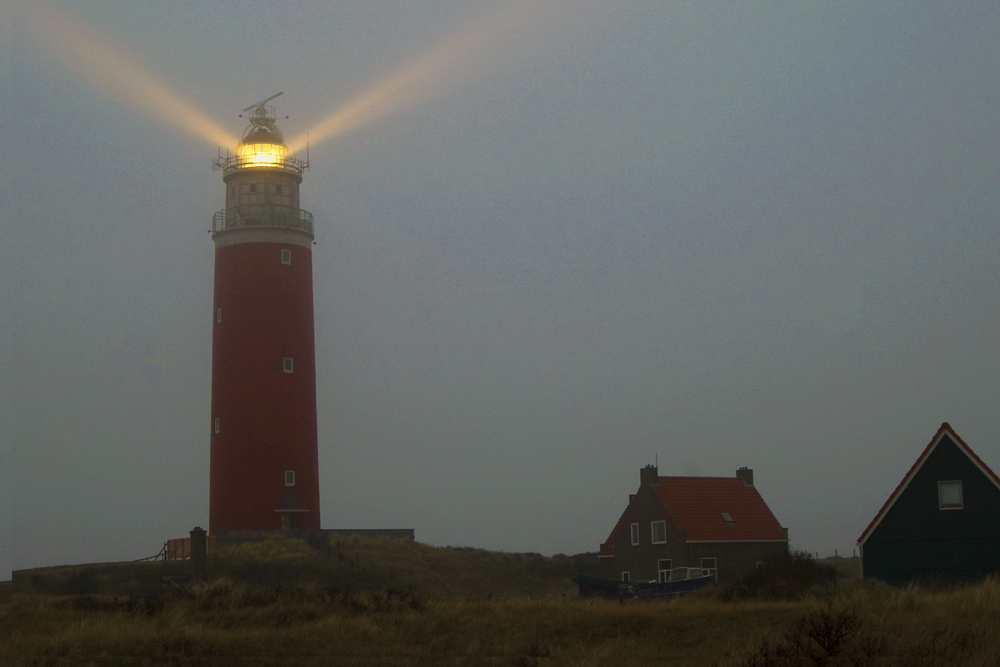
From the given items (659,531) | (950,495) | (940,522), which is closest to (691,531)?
(659,531)

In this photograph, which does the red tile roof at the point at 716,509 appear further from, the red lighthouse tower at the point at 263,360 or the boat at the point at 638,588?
the red lighthouse tower at the point at 263,360

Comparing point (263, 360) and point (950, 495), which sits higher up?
point (263, 360)

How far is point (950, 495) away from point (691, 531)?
1355cm

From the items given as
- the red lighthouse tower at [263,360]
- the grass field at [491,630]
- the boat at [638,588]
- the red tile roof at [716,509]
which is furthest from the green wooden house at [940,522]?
the red lighthouse tower at [263,360]

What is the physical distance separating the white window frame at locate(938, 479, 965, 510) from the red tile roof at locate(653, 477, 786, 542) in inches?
517

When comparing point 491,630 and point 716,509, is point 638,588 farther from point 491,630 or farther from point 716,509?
point 491,630

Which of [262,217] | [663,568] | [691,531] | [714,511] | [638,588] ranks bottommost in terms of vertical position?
[638,588]

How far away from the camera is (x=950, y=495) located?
32.1 meters

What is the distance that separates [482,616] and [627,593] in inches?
524

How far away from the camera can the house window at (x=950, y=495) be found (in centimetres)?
3195

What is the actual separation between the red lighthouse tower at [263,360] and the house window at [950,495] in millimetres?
23577

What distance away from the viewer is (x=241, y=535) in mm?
43688

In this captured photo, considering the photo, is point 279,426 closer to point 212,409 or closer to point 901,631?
point 212,409

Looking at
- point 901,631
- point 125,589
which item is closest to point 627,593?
point 125,589
